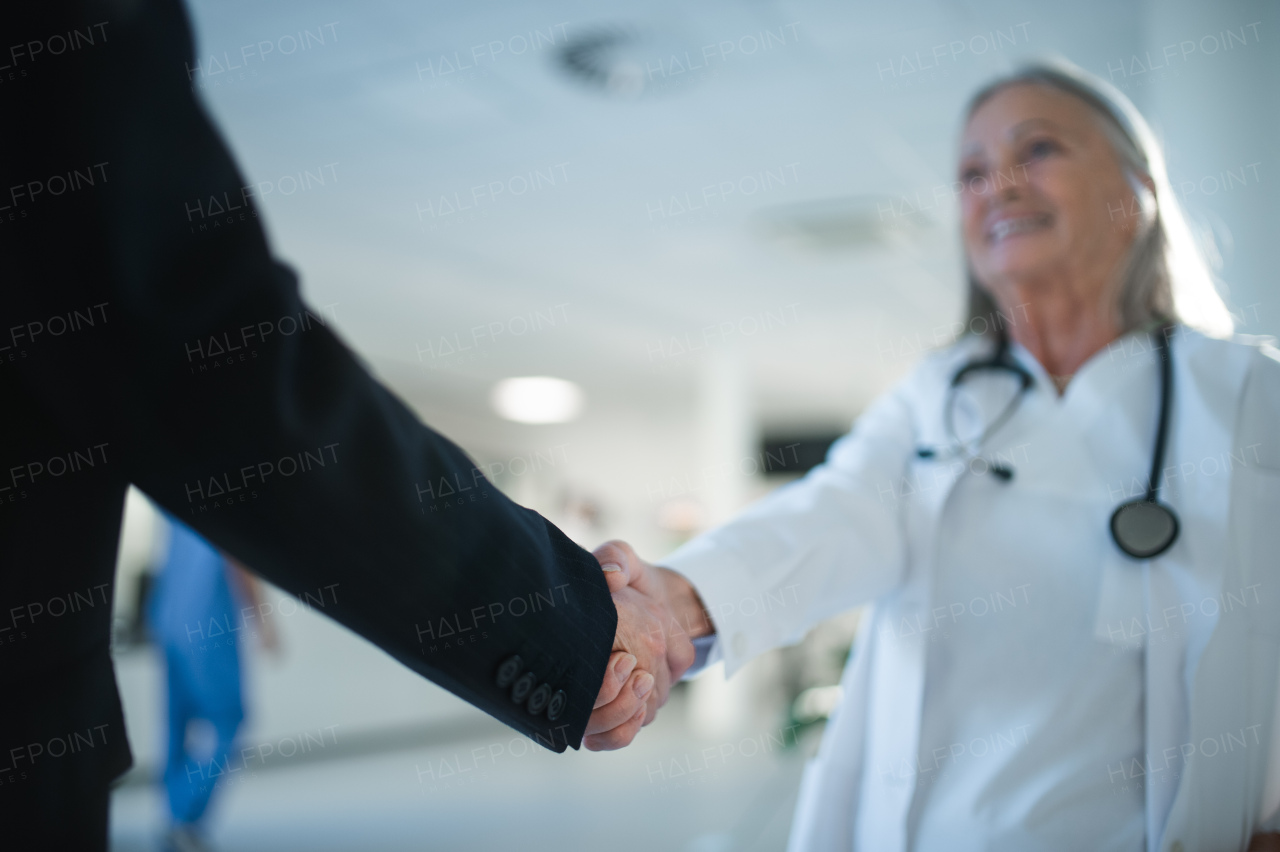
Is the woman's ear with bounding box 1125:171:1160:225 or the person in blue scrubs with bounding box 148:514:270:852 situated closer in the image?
the woman's ear with bounding box 1125:171:1160:225

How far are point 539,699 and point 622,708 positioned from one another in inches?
5.6

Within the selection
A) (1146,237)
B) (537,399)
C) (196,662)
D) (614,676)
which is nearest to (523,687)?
(614,676)

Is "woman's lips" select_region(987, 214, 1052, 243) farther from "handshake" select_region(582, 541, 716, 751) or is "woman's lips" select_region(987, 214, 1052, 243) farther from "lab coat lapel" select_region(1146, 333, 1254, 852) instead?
"handshake" select_region(582, 541, 716, 751)

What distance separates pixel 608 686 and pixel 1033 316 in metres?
0.85

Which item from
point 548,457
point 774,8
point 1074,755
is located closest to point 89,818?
point 1074,755

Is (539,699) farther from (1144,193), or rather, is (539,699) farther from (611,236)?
(611,236)

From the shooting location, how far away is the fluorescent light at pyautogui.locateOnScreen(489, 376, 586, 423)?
9297 millimetres

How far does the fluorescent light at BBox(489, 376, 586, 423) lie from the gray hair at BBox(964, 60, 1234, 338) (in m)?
8.02

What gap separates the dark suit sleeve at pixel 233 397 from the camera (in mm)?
546

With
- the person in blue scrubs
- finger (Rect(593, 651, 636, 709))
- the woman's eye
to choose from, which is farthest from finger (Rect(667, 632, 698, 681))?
the person in blue scrubs

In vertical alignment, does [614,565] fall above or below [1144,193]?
below

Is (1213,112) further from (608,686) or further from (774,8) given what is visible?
(608,686)

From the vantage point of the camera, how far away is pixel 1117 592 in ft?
3.39

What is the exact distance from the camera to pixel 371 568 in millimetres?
691
